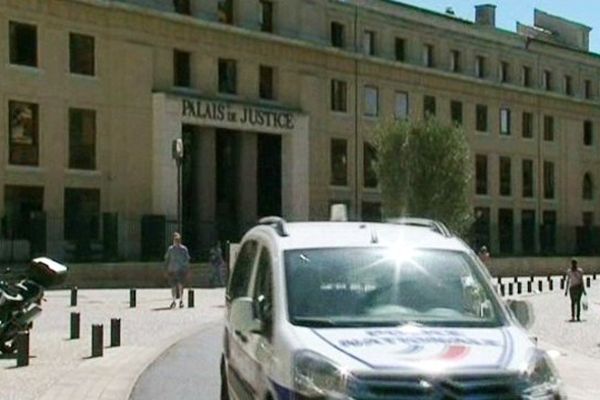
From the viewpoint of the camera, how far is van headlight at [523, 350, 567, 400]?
25.2ft

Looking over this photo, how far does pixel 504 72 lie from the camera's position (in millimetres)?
76750

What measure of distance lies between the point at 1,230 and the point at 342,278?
1549 inches

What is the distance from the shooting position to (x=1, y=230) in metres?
46.5

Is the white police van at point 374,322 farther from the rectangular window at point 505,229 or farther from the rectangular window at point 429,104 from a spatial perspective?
the rectangular window at point 505,229

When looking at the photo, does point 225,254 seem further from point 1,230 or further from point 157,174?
point 1,230

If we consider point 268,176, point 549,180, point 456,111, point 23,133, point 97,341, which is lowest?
point 97,341

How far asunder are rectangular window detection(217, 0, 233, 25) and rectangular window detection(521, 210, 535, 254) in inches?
A: 1073

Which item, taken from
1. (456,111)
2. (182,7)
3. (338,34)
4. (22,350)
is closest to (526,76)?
(456,111)

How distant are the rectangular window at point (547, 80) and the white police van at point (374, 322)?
71890 mm

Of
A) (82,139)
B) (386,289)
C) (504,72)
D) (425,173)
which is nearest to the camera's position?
(386,289)

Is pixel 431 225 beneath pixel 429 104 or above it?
beneath

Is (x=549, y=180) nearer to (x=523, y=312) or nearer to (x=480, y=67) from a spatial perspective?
(x=480, y=67)

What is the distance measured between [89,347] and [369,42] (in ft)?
157

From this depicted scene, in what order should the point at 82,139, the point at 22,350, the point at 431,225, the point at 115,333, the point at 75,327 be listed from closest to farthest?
the point at 431,225
the point at 22,350
the point at 115,333
the point at 75,327
the point at 82,139
